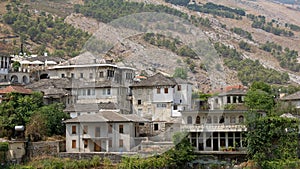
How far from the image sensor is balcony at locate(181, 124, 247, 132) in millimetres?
37844

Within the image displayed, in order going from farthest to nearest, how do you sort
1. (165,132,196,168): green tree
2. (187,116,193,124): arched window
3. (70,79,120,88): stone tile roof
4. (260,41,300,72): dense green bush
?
(260,41,300,72): dense green bush, (70,79,120,88): stone tile roof, (187,116,193,124): arched window, (165,132,196,168): green tree

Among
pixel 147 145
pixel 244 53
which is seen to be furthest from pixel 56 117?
pixel 244 53

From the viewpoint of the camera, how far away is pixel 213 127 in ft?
126

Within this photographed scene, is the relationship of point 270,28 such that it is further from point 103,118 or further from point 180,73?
point 103,118

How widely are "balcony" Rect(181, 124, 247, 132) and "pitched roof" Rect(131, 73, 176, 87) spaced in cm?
466

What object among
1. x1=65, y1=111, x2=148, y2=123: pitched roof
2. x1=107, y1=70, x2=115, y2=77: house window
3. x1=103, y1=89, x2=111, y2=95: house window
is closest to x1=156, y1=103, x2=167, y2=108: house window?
x1=103, y1=89, x2=111, y2=95: house window

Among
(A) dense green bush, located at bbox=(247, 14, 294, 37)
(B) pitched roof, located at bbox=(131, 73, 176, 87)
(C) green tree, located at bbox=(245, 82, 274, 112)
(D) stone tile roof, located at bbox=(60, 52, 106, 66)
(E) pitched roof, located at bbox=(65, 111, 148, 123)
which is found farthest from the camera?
(A) dense green bush, located at bbox=(247, 14, 294, 37)

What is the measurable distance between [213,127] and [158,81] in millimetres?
6561

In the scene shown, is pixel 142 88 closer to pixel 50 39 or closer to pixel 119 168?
pixel 119 168

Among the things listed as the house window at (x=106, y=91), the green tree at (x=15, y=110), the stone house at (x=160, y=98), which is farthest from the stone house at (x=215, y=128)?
the green tree at (x=15, y=110)

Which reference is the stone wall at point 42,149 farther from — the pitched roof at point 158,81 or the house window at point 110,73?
the house window at point 110,73

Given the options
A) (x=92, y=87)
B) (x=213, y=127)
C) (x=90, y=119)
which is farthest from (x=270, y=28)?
(x=90, y=119)

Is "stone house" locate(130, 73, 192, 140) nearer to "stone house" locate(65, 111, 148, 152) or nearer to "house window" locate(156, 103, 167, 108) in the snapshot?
"house window" locate(156, 103, 167, 108)

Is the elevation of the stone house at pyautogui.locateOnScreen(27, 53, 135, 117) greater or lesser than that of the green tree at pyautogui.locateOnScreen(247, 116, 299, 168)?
greater
